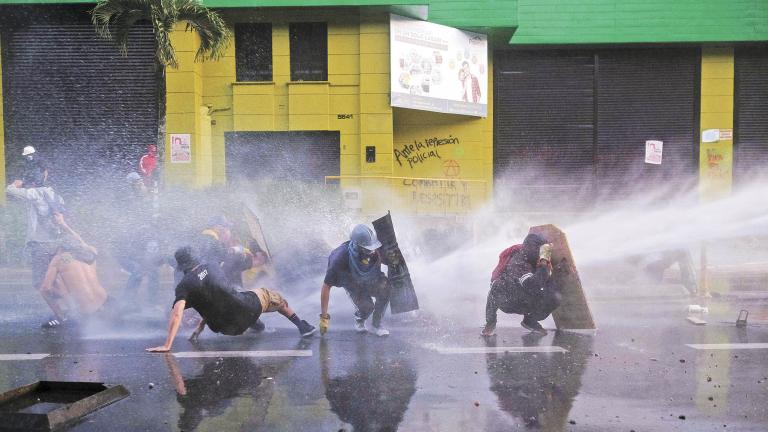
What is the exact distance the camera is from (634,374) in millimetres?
6184

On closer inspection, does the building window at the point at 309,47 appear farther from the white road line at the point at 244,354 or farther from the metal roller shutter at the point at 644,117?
the white road line at the point at 244,354

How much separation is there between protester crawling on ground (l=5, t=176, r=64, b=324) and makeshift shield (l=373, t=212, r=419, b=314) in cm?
411

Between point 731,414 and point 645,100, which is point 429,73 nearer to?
point 645,100

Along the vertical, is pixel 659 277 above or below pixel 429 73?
below

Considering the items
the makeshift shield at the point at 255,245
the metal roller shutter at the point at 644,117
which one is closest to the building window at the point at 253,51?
the makeshift shield at the point at 255,245

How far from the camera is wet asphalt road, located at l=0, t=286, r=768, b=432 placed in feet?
16.2

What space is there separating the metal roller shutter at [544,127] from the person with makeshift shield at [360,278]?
11329mm

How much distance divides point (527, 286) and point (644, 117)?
42.5ft

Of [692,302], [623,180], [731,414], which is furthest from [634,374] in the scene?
[623,180]

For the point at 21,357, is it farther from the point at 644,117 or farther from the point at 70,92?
the point at 644,117

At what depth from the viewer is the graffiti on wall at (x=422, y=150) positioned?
725 inches

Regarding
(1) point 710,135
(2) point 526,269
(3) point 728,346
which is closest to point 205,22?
(2) point 526,269

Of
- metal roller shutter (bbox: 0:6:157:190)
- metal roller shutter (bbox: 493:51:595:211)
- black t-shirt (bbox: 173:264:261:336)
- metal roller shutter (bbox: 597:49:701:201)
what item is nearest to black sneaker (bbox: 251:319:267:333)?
black t-shirt (bbox: 173:264:261:336)

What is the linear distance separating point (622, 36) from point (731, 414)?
48.1 feet
